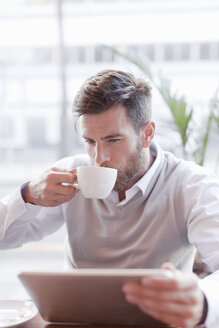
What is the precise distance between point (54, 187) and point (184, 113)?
0.99 m

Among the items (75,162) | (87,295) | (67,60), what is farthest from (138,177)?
(67,60)

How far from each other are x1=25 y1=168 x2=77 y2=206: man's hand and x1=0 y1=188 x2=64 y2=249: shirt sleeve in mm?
106

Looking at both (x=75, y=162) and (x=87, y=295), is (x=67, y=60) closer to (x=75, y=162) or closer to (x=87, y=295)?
(x=75, y=162)

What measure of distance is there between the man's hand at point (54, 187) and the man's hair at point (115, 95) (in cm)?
25

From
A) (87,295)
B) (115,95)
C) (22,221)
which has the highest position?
(115,95)

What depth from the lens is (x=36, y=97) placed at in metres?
2.89

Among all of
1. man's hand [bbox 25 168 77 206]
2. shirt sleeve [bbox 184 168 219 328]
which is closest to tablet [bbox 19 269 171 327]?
shirt sleeve [bbox 184 168 219 328]

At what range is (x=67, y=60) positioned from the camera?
289cm

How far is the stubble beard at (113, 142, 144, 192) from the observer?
1546mm

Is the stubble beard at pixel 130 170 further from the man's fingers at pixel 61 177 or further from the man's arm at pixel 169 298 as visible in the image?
the man's arm at pixel 169 298

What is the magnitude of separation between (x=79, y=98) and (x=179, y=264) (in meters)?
0.71

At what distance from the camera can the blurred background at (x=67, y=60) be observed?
8.77 feet

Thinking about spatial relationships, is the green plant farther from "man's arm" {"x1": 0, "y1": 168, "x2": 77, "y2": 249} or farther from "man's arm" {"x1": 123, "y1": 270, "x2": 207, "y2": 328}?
"man's arm" {"x1": 123, "y1": 270, "x2": 207, "y2": 328}

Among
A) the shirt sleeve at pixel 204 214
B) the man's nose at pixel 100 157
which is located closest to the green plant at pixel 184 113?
the shirt sleeve at pixel 204 214
